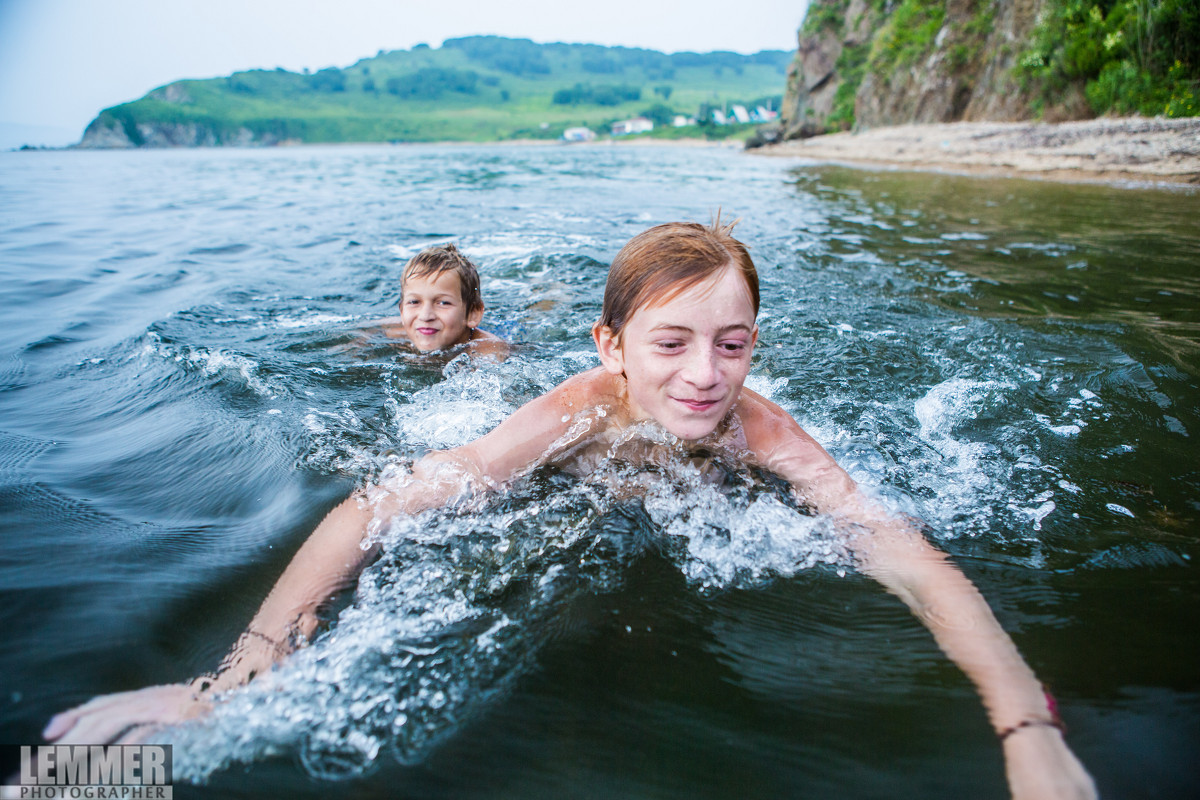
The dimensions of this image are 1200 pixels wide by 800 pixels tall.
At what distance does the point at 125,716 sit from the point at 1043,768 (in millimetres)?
2045

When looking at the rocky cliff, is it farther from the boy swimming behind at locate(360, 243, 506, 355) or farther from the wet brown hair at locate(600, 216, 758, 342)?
the wet brown hair at locate(600, 216, 758, 342)

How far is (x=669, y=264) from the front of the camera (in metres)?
2.18

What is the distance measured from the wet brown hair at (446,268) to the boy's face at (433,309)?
1.0 inches

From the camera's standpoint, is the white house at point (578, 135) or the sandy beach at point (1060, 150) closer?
the sandy beach at point (1060, 150)

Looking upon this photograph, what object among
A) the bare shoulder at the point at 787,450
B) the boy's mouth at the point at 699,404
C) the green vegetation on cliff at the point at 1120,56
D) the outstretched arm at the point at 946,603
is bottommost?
the outstretched arm at the point at 946,603

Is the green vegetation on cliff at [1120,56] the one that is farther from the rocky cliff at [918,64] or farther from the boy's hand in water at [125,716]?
the boy's hand in water at [125,716]

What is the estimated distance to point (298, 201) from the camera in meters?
14.0

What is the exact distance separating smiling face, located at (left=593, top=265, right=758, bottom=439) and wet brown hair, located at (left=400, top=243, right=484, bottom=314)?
2790mm

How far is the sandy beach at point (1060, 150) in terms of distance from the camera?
12938 mm

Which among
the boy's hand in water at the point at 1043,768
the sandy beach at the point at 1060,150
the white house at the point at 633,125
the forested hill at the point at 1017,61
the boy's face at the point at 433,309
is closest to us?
the boy's hand in water at the point at 1043,768

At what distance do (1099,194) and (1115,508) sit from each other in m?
12.2

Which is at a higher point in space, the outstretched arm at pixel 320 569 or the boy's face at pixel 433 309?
the boy's face at pixel 433 309

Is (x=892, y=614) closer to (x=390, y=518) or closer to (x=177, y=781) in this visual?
(x=390, y=518)

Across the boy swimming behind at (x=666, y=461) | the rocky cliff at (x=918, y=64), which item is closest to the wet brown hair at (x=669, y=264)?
the boy swimming behind at (x=666, y=461)
